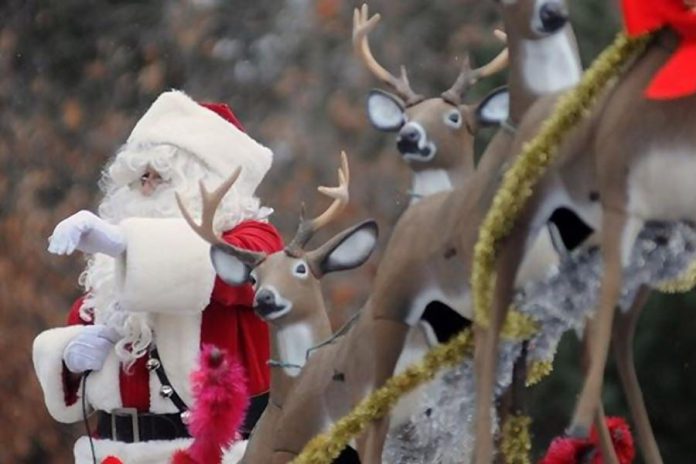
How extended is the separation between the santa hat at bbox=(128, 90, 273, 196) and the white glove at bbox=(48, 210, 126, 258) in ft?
1.37

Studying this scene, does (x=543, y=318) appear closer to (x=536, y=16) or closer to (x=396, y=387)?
(x=396, y=387)

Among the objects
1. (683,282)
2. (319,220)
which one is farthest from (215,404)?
(683,282)

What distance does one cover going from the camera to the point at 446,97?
319 centimetres

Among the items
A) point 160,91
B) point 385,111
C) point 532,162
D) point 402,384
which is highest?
point 532,162

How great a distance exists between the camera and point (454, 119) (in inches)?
124

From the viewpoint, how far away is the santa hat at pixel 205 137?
4.25 metres

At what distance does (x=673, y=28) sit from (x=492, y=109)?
0.89 metres

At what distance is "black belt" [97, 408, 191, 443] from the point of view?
164 inches

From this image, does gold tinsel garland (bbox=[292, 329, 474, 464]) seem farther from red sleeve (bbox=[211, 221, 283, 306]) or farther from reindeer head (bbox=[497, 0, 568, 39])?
red sleeve (bbox=[211, 221, 283, 306])

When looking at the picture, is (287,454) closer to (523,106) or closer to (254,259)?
(254,259)

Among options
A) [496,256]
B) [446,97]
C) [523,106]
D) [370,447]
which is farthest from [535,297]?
[446,97]

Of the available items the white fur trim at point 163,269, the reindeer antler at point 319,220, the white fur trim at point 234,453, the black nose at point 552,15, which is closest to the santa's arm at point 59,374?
the white fur trim at point 163,269

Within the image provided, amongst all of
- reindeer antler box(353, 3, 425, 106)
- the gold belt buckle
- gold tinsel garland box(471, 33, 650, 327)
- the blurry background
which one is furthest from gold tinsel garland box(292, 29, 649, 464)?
the blurry background

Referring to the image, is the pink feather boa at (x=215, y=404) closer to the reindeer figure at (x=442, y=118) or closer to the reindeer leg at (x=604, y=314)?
the reindeer figure at (x=442, y=118)
